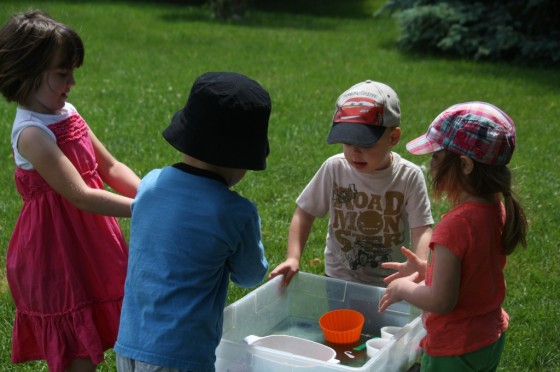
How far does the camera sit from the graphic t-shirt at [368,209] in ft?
10.3

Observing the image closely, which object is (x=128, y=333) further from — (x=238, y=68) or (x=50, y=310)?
(x=238, y=68)

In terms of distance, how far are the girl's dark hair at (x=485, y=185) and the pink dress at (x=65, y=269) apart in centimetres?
118

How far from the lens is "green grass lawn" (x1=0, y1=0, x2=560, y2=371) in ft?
13.7

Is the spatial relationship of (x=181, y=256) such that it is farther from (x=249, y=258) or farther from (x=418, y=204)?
(x=418, y=204)

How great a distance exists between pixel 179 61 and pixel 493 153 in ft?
26.8

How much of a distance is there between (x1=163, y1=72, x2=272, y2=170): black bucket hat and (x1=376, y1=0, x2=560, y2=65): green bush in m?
8.88

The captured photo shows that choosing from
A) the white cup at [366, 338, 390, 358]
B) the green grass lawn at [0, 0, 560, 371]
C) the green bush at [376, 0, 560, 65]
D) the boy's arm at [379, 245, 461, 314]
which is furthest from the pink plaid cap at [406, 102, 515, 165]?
the green bush at [376, 0, 560, 65]

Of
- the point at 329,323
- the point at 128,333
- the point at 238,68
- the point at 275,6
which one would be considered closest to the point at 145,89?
the point at 238,68

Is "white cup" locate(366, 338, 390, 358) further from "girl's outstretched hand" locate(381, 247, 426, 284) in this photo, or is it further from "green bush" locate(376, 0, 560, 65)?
"green bush" locate(376, 0, 560, 65)

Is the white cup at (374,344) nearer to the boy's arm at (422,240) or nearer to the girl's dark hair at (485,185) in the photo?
the boy's arm at (422,240)

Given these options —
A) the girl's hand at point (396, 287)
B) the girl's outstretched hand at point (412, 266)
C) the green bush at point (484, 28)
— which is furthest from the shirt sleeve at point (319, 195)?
the green bush at point (484, 28)

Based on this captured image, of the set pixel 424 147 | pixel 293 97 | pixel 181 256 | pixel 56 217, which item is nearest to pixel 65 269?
pixel 56 217

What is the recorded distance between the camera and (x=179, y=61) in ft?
33.3

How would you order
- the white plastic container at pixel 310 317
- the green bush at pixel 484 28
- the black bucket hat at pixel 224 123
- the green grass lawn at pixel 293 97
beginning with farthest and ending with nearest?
the green bush at pixel 484 28
the green grass lawn at pixel 293 97
the white plastic container at pixel 310 317
the black bucket hat at pixel 224 123
